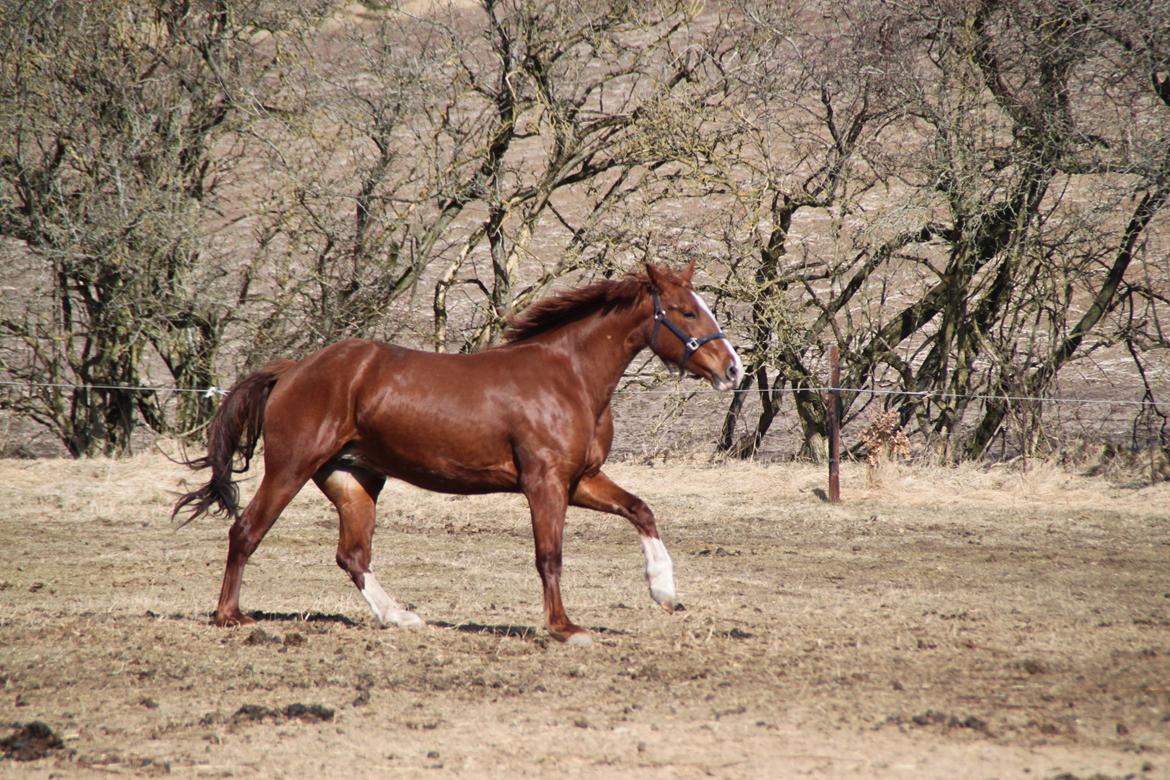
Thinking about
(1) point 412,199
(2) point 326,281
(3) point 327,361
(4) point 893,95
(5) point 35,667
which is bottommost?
(5) point 35,667

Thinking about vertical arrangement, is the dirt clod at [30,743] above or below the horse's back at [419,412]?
below

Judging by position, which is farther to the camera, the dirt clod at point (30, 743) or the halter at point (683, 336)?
the halter at point (683, 336)

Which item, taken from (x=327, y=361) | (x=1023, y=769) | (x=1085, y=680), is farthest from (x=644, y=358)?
(x=1023, y=769)

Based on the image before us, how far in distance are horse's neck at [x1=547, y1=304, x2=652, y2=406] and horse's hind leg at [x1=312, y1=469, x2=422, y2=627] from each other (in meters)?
1.46

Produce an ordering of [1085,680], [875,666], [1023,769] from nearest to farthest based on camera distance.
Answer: [1023,769] → [1085,680] → [875,666]

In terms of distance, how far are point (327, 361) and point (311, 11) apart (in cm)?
980

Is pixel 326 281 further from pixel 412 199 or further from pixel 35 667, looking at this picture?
pixel 35 667

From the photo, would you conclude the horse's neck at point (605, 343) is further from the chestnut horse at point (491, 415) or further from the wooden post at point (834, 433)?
the wooden post at point (834, 433)

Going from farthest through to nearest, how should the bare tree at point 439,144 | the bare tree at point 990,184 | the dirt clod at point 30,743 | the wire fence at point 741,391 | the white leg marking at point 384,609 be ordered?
the bare tree at point 439,144 < the wire fence at point 741,391 < the bare tree at point 990,184 < the white leg marking at point 384,609 < the dirt clod at point 30,743

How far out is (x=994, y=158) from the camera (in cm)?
1443

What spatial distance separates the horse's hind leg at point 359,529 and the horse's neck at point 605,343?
146 cm

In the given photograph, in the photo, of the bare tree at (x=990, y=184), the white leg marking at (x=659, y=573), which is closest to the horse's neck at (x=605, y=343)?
the white leg marking at (x=659, y=573)

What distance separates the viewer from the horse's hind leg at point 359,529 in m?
6.97

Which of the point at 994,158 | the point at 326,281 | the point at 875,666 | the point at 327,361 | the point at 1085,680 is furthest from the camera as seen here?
the point at 326,281
